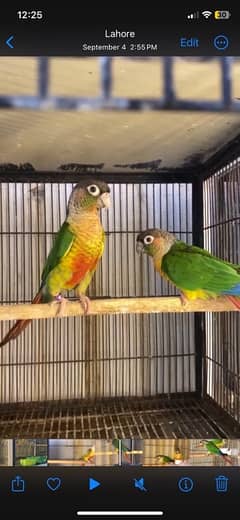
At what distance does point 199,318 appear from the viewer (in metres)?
1.06

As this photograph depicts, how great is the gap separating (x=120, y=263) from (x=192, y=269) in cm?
32

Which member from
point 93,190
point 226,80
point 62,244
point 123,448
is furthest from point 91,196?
point 123,448

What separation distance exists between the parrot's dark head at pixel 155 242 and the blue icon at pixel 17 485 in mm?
585

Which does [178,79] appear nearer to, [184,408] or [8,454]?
[8,454]

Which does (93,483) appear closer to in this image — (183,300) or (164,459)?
(164,459)

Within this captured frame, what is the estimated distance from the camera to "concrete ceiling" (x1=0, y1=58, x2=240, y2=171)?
0.63 meters

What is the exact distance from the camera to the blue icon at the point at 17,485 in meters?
0.52

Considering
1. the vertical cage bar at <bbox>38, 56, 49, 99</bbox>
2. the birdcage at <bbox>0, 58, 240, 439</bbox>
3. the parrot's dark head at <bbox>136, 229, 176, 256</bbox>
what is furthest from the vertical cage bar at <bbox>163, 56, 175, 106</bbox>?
the parrot's dark head at <bbox>136, 229, 176, 256</bbox>

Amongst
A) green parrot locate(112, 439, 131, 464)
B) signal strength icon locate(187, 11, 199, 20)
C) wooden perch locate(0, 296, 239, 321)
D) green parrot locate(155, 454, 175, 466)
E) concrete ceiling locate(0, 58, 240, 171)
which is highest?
concrete ceiling locate(0, 58, 240, 171)

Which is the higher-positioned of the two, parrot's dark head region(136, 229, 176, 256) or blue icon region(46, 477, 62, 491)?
parrot's dark head region(136, 229, 176, 256)

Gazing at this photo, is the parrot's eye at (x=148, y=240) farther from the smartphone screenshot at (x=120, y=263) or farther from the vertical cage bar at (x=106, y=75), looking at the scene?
the vertical cage bar at (x=106, y=75)

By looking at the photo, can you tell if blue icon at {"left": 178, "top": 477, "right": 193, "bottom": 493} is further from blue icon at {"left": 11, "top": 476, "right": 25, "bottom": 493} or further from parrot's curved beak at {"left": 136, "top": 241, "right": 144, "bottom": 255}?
parrot's curved beak at {"left": 136, "top": 241, "right": 144, "bottom": 255}

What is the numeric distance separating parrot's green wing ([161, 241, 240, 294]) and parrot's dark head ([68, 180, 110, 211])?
204mm

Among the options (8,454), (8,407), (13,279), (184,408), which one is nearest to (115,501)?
(8,454)
